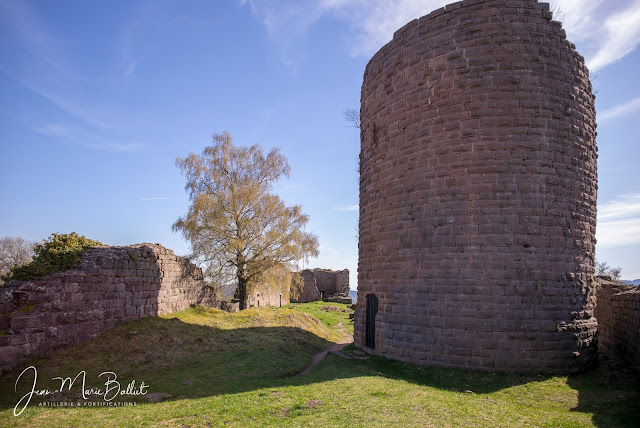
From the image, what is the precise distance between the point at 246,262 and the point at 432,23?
13.7 metres

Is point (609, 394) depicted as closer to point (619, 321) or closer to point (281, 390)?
point (619, 321)

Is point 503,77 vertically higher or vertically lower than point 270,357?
higher

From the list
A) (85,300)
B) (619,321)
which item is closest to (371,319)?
(619,321)

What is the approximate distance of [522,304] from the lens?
938 cm

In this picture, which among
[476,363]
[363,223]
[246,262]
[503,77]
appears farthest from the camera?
[246,262]

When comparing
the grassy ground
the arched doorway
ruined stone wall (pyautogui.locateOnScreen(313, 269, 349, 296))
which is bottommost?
the grassy ground

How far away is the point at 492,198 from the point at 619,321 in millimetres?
6082

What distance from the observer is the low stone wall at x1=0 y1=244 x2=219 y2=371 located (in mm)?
8359

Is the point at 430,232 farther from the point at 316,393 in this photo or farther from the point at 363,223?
the point at 316,393

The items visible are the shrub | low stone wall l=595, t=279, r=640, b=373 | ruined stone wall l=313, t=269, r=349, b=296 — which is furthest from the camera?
ruined stone wall l=313, t=269, r=349, b=296

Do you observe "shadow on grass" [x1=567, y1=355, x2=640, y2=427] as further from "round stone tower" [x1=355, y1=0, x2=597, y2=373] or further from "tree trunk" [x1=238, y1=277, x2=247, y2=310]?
"tree trunk" [x1=238, y1=277, x2=247, y2=310]

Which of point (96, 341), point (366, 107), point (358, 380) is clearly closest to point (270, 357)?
point (358, 380)

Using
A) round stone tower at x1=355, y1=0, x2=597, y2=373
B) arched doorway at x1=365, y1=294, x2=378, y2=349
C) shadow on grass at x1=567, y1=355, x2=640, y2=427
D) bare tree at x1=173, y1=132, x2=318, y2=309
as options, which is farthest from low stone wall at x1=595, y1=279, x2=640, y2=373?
bare tree at x1=173, y1=132, x2=318, y2=309

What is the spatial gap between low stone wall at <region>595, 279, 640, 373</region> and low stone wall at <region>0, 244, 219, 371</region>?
13.1 metres
